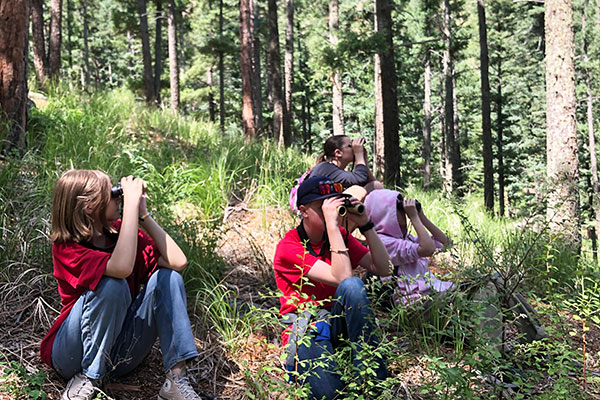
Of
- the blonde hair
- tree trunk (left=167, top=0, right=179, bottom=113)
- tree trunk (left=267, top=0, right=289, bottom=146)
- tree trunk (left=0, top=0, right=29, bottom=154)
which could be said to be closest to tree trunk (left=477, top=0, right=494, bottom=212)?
tree trunk (left=267, top=0, right=289, bottom=146)

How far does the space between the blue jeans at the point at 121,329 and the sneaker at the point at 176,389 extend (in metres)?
0.06

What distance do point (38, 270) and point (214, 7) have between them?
31342mm

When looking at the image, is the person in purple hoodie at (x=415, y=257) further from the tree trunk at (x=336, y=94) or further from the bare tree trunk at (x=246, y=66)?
the tree trunk at (x=336, y=94)

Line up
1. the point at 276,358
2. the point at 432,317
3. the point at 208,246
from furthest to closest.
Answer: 1. the point at 208,246
2. the point at 432,317
3. the point at 276,358

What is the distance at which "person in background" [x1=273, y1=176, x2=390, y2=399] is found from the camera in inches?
103

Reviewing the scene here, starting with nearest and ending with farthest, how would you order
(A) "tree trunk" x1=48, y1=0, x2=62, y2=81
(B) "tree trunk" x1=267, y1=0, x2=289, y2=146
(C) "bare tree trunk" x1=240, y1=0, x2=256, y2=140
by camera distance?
1. (C) "bare tree trunk" x1=240, y1=0, x2=256, y2=140
2. (A) "tree trunk" x1=48, y1=0, x2=62, y2=81
3. (B) "tree trunk" x1=267, y1=0, x2=289, y2=146

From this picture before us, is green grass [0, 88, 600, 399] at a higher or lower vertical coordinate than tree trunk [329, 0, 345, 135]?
lower

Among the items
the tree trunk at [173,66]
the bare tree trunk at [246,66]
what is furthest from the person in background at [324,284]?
the tree trunk at [173,66]

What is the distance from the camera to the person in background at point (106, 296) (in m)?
2.48

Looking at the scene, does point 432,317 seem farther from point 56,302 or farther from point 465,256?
point 56,302

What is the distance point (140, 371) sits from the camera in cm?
A: 293

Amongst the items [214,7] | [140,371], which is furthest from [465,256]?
[214,7]

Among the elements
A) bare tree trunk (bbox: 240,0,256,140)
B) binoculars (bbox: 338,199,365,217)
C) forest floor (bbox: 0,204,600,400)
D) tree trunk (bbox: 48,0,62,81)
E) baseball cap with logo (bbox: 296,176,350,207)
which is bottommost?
forest floor (bbox: 0,204,600,400)

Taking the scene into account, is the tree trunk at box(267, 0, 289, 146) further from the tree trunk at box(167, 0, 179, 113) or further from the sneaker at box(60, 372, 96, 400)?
the sneaker at box(60, 372, 96, 400)
